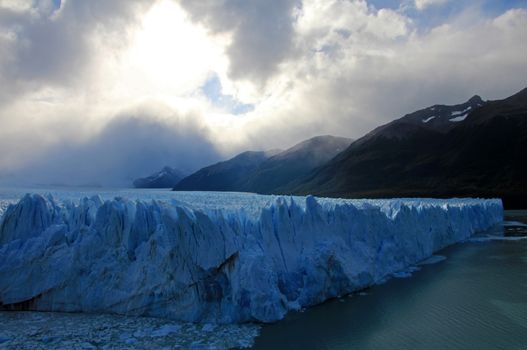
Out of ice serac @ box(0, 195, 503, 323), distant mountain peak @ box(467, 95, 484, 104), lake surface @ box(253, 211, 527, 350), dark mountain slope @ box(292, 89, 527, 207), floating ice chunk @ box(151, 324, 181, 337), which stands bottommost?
lake surface @ box(253, 211, 527, 350)

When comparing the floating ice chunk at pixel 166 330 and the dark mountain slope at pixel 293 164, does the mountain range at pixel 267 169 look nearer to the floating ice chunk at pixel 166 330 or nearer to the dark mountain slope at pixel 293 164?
the dark mountain slope at pixel 293 164

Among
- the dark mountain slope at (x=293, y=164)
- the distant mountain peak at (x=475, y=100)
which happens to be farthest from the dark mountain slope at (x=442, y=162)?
the distant mountain peak at (x=475, y=100)

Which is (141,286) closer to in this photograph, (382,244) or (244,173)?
(382,244)

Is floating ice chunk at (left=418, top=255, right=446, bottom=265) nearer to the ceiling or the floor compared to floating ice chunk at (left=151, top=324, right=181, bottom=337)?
nearer to the floor

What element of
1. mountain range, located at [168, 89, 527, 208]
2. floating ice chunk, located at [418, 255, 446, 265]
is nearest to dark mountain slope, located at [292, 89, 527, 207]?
mountain range, located at [168, 89, 527, 208]

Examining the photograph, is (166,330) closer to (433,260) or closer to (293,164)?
(433,260)

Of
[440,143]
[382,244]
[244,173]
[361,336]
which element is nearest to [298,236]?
[361,336]

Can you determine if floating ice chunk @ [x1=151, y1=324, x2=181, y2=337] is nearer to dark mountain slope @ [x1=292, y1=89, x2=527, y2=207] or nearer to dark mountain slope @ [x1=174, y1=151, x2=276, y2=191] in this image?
dark mountain slope @ [x1=292, y1=89, x2=527, y2=207]
